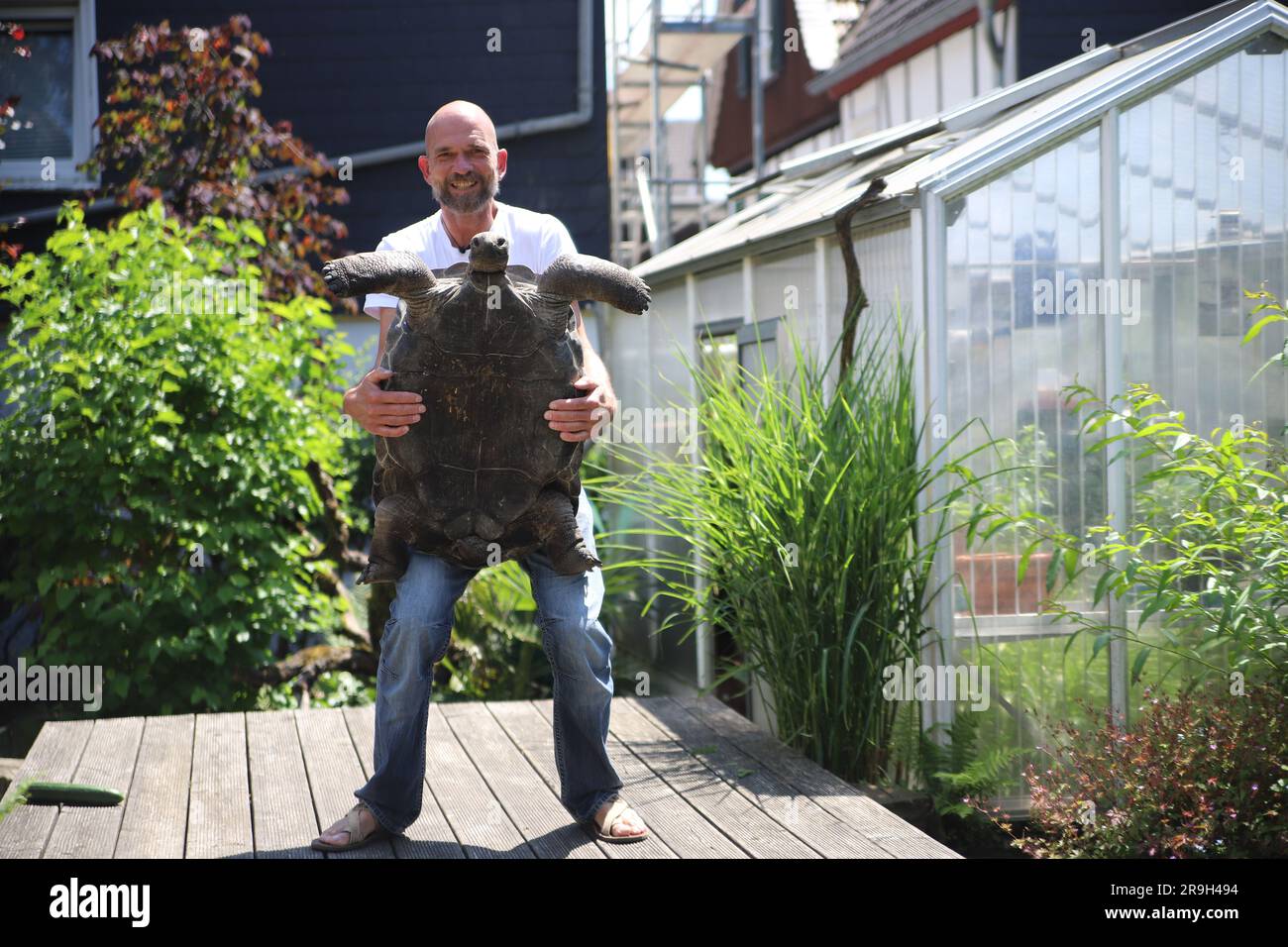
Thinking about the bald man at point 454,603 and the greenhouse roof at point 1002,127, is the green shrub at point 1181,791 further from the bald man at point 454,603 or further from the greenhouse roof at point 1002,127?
the greenhouse roof at point 1002,127

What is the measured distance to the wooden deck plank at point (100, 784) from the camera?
3.77 meters

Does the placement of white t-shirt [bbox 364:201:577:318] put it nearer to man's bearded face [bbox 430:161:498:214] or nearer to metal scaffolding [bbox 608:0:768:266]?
man's bearded face [bbox 430:161:498:214]

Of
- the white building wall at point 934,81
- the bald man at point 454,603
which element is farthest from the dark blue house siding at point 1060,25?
the bald man at point 454,603

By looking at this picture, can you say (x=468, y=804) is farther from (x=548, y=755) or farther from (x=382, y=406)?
(x=382, y=406)

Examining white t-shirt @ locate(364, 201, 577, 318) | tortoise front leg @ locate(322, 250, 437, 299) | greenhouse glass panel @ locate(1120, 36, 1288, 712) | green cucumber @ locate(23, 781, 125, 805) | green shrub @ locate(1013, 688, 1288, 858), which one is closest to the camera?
tortoise front leg @ locate(322, 250, 437, 299)

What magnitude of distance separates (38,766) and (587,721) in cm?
206

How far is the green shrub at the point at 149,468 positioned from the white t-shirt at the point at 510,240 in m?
2.51

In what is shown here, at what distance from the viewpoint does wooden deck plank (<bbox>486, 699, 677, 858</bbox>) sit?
366 cm

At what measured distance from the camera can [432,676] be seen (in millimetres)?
3688

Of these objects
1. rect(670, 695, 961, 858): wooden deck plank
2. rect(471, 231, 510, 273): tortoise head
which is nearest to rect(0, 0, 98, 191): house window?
rect(670, 695, 961, 858): wooden deck plank

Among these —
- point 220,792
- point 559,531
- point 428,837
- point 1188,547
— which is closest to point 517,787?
point 428,837

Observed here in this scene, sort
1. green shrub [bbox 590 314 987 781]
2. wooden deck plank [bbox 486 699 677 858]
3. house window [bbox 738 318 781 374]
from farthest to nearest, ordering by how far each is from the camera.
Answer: house window [bbox 738 318 781 374] < green shrub [bbox 590 314 987 781] < wooden deck plank [bbox 486 699 677 858]

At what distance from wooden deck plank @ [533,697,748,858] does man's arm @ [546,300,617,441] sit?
3.63 feet
